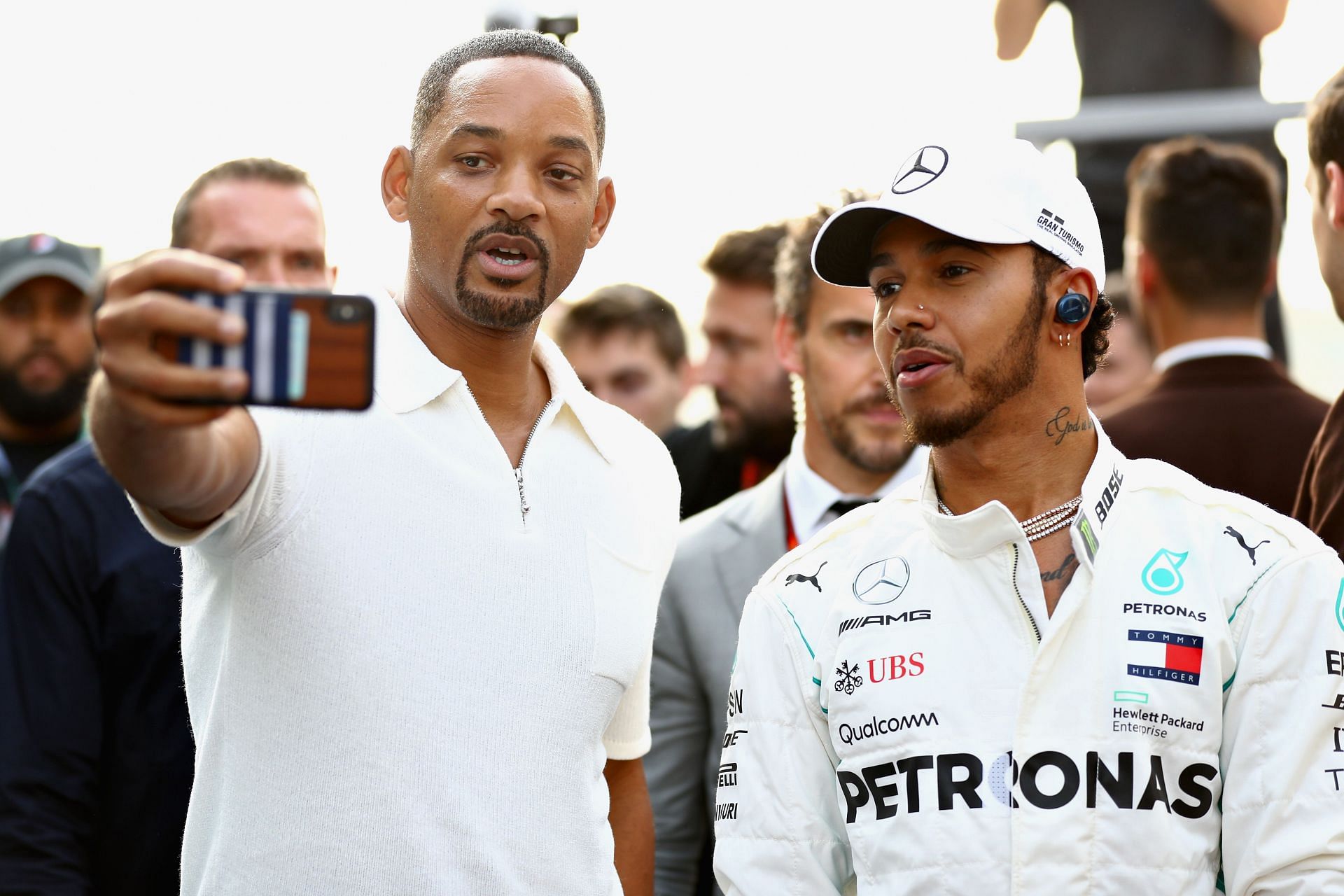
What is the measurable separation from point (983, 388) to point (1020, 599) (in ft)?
1.21

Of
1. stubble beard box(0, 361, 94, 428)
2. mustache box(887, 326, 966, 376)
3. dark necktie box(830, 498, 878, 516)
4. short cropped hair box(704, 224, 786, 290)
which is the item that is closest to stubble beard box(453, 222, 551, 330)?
mustache box(887, 326, 966, 376)

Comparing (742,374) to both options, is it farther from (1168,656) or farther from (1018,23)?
(1168,656)

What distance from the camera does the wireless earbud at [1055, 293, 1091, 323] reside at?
9.34 ft

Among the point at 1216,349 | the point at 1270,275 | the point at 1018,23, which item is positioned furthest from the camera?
the point at 1018,23

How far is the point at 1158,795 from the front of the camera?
2.52 metres

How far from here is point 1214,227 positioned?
14.7ft

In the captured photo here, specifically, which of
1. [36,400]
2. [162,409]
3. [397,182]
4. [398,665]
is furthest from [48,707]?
[36,400]

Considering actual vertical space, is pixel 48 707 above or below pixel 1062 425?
below

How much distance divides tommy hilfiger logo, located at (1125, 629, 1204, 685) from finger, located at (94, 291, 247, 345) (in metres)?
1.52

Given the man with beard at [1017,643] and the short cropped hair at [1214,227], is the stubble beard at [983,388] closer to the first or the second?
the man with beard at [1017,643]

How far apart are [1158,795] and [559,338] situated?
5142 mm

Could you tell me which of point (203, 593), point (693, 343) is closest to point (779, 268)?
point (203, 593)

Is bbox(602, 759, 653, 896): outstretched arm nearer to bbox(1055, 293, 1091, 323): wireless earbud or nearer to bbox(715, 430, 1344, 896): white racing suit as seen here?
bbox(715, 430, 1344, 896): white racing suit

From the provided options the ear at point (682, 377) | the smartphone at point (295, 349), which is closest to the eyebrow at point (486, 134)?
the smartphone at point (295, 349)
